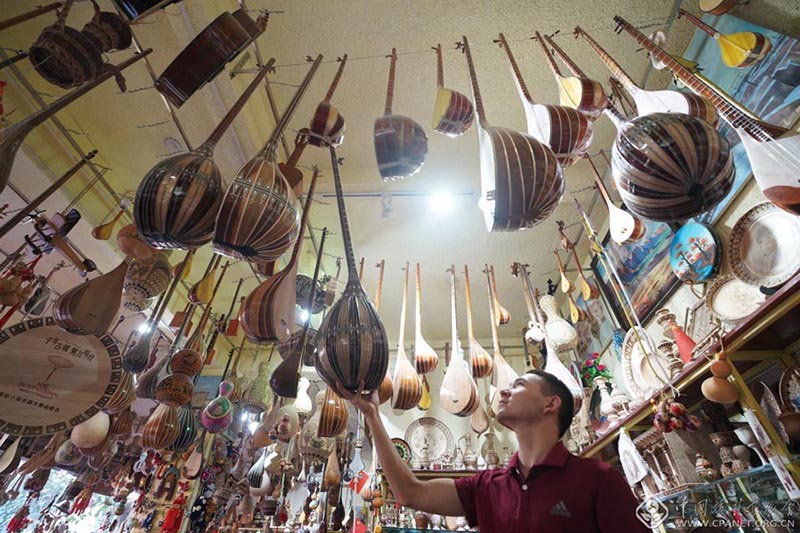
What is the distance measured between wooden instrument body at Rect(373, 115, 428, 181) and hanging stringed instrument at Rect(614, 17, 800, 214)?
119cm

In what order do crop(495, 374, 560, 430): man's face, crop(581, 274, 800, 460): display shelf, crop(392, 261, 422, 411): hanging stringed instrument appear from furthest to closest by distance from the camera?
1. crop(392, 261, 422, 411): hanging stringed instrument
2. crop(581, 274, 800, 460): display shelf
3. crop(495, 374, 560, 430): man's face

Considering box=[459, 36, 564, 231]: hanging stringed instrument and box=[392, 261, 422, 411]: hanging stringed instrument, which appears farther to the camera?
box=[392, 261, 422, 411]: hanging stringed instrument

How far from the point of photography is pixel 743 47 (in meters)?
1.88

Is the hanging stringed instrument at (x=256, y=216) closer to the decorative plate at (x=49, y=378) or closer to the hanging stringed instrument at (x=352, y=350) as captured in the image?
the hanging stringed instrument at (x=352, y=350)

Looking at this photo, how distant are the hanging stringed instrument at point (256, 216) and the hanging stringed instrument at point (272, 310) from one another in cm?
52

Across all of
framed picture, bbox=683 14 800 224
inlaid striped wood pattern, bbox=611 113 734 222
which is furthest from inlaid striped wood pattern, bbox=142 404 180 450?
framed picture, bbox=683 14 800 224

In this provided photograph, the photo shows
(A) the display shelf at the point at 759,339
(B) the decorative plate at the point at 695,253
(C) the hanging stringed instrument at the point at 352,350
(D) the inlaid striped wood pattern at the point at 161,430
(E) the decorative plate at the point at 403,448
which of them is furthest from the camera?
(E) the decorative plate at the point at 403,448

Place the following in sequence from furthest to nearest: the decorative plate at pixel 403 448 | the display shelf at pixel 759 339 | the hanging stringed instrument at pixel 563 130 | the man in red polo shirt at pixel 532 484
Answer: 1. the decorative plate at pixel 403 448
2. the hanging stringed instrument at pixel 563 130
3. the display shelf at pixel 759 339
4. the man in red polo shirt at pixel 532 484

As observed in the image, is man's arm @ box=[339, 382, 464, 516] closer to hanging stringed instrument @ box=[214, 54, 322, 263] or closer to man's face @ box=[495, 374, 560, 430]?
man's face @ box=[495, 374, 560, 430]

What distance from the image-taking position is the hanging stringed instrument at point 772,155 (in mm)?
1211

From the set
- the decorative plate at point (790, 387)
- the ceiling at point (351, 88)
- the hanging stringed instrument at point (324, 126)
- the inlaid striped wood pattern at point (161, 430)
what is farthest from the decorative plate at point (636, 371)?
the inlaid striped wood pattern at point (161, 430)

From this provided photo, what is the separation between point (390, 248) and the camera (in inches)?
171

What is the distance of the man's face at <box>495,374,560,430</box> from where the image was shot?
129 centimetres

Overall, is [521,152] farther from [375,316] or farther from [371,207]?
[371,207]
